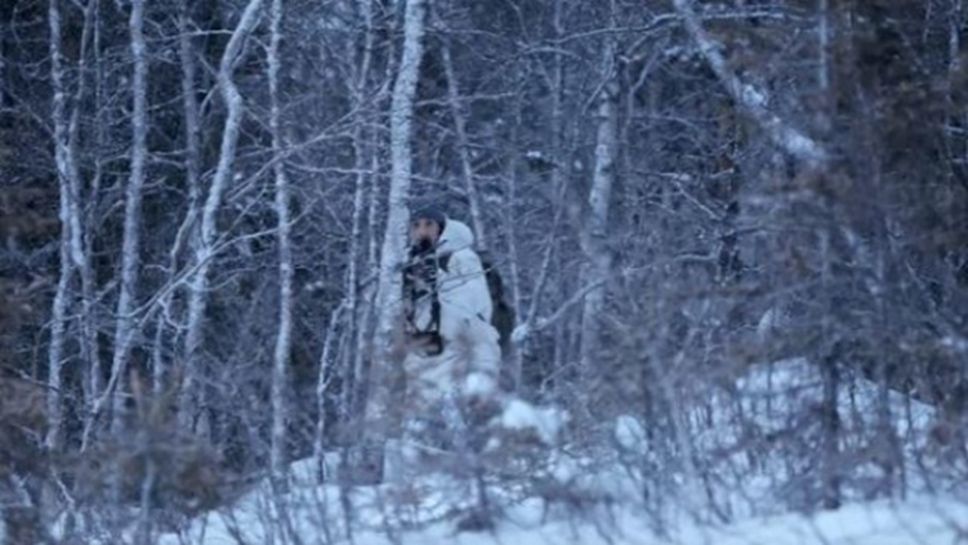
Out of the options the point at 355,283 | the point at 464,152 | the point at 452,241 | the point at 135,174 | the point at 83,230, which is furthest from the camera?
the point at 83,230

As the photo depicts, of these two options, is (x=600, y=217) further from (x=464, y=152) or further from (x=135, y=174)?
(x=135, y=174)

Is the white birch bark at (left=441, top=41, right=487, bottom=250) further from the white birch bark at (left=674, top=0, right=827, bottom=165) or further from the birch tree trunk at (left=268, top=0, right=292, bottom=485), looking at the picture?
the white birch bark at (left=674, top=0, right=827, bottom=165)

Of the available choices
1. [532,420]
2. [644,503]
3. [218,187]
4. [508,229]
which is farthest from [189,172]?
[644,503]

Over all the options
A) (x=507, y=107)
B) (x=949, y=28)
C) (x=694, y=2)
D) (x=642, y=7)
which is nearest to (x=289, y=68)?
(x=507, y=107)

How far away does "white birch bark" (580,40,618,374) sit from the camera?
10.2 m

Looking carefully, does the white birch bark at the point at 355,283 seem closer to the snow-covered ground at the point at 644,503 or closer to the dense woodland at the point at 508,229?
the dense woodland at the point at 508,229

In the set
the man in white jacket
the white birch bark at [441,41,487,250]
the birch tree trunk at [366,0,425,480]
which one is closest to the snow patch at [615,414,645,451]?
the man in white jacket

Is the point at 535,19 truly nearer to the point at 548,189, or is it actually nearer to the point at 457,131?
the point at 457,131

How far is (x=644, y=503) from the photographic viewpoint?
8117 millimetres

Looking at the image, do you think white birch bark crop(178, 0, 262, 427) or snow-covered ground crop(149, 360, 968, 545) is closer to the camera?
snow-covered ground crop(149, 360, 968, 545)

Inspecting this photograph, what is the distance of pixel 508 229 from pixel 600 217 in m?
0.92

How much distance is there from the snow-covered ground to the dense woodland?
1.8 inches

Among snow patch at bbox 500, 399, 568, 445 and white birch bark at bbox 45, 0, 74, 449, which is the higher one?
white birch bark at bbox 45, 0, 74, 449

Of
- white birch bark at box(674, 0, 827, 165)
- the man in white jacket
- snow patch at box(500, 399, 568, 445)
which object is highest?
white birch bark at box(674, 0, 827, 165)
